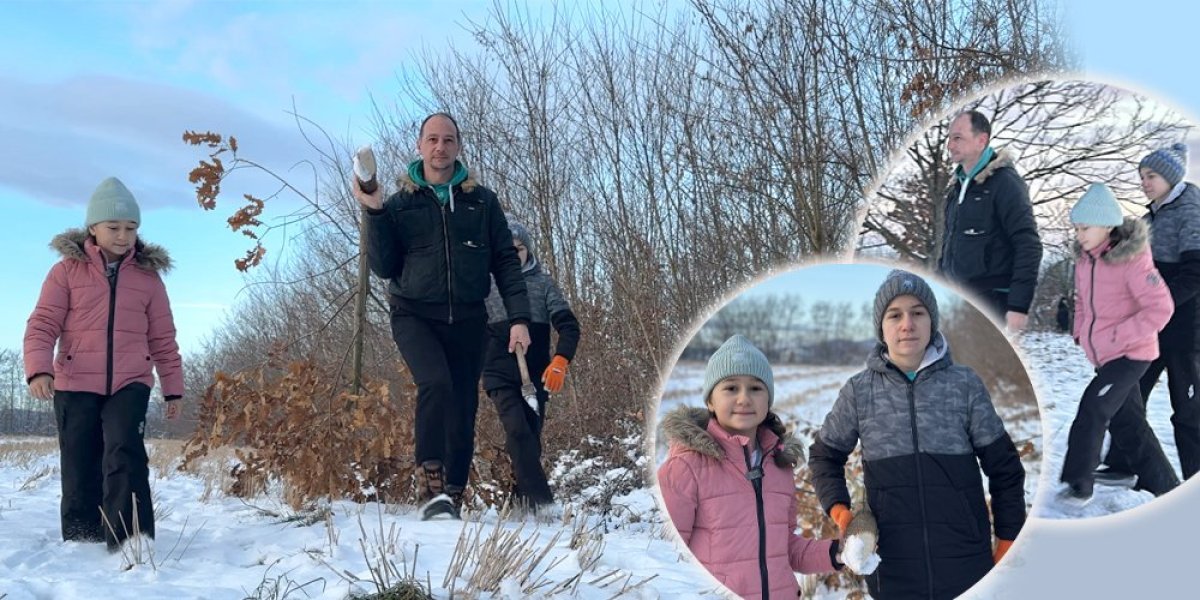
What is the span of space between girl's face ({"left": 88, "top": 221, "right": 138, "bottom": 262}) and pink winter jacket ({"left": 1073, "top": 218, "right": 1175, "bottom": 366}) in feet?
13.4

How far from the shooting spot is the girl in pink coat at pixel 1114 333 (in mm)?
2170

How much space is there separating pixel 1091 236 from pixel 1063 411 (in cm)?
47

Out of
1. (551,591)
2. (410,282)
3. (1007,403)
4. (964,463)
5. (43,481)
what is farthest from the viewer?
(43,481)

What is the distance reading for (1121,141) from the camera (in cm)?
217

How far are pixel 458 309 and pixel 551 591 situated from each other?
6.00ft

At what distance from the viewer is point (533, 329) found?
514cm

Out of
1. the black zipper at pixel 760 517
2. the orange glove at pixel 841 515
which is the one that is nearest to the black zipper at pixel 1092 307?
the orange glove at pixel 841 515

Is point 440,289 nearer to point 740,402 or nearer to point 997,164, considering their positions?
point 740,402

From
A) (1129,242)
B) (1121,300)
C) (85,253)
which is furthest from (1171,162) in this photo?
(85,253)

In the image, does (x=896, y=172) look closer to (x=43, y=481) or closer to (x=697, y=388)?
(x=697, y=388)

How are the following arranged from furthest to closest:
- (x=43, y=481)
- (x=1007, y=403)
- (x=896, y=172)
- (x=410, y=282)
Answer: (x=43, y=481), (x=410, y=282), (x=896, y=172), (x=1007, y=403)

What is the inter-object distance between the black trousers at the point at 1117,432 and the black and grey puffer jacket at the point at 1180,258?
0.15 metres

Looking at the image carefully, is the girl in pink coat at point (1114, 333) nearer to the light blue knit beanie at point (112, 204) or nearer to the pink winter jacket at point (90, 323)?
the pink winter jacket at point (90, 323)

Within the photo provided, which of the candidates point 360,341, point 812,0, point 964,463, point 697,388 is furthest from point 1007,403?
point 812,0
